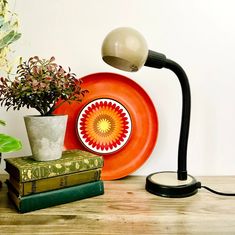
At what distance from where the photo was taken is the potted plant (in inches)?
25.2

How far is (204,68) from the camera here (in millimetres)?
901

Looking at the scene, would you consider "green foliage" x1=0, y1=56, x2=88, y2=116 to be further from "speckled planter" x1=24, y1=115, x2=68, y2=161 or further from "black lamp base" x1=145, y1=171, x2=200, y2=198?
"black lamp base" x1=145, y1=171, x2=200, y2=198

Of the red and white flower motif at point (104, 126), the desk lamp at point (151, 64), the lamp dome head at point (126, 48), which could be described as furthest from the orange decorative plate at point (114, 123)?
the lamp dome head at point (126, 48)

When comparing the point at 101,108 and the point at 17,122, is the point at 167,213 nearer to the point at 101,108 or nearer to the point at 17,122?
the point at 101,108

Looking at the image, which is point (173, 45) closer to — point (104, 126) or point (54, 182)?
point (104, 126)

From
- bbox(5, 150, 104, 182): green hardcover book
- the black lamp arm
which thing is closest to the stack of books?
bbox(5, 150, 104, 182): green hardcover book

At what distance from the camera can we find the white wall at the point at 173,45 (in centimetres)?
90

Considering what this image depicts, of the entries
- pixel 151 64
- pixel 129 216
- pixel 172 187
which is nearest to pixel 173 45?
pixel 151 64

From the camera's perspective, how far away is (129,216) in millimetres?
579

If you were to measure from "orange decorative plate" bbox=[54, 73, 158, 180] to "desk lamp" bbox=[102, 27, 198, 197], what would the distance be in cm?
12

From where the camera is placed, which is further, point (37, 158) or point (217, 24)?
point (217, 24)

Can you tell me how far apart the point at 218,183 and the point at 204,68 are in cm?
40

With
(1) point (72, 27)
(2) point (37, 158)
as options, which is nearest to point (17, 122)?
(2) point (37, 158)

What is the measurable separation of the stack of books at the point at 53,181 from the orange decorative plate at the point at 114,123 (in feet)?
0.44
